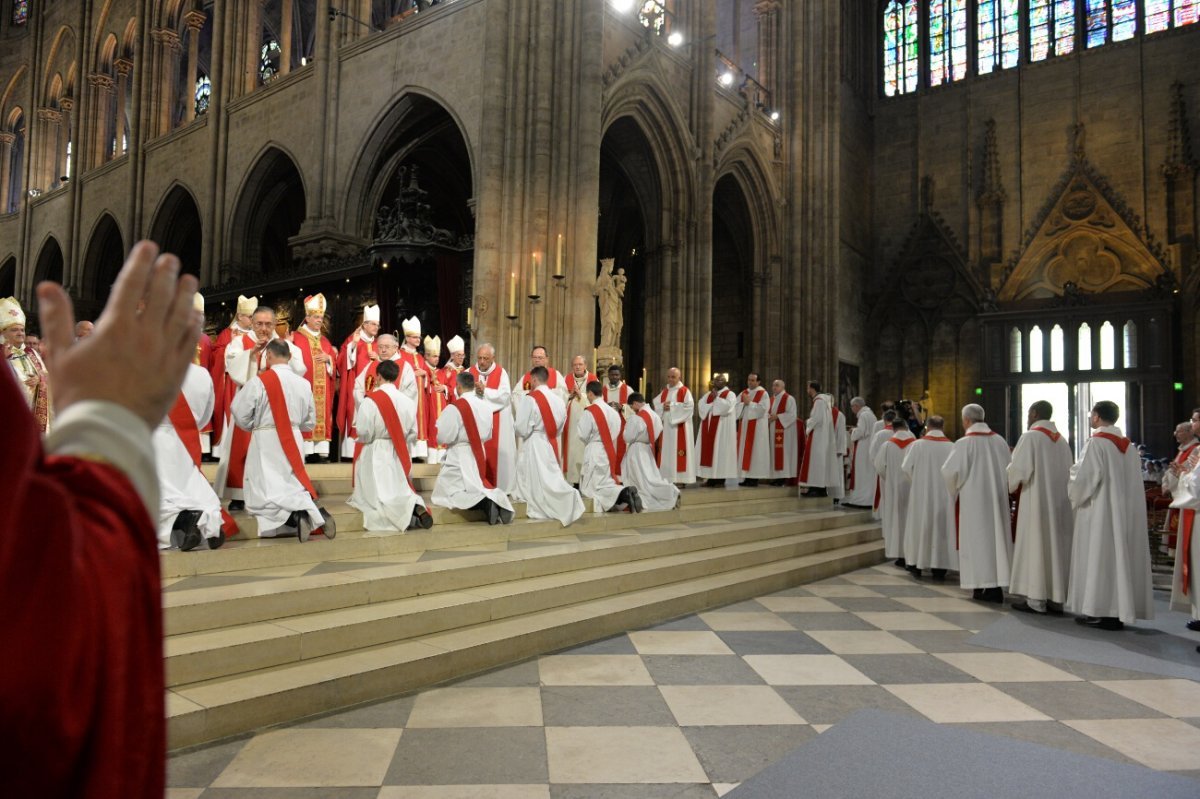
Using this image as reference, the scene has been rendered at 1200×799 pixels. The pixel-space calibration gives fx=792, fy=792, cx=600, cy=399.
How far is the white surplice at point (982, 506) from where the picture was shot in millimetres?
7480

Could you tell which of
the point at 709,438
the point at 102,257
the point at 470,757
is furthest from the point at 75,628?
the point at 102,257

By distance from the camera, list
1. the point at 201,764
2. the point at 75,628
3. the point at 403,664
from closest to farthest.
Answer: the point at 75,628, the point at 201,764, the point at 403,664

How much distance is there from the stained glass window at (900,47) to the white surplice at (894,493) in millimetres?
19983

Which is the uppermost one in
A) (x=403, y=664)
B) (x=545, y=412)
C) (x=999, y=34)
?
(x=999, y=34)

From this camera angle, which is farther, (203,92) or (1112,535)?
(203,92)

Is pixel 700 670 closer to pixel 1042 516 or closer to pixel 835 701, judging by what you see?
pixel 835 701

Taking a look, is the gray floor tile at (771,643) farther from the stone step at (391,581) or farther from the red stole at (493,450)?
the red stole at (493,450)

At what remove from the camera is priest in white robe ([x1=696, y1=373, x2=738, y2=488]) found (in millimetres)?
12609

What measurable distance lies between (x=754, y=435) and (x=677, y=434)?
147 cm

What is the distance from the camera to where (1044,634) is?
20.2ft

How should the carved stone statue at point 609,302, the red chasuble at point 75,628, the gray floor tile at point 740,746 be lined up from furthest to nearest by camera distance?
the carved stone statue at point 609,302 < the gray floor tile at point 740,746 < the red chasuble at point 75,628

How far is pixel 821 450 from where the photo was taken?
12875mm

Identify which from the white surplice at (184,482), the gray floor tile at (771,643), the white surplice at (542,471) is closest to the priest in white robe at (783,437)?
the white surplice at (542,471)

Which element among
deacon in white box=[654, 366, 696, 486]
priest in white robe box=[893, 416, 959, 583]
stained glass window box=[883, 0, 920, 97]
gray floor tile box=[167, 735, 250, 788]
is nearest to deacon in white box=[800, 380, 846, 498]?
deacon in white box=[654, 366, 696, 486]
